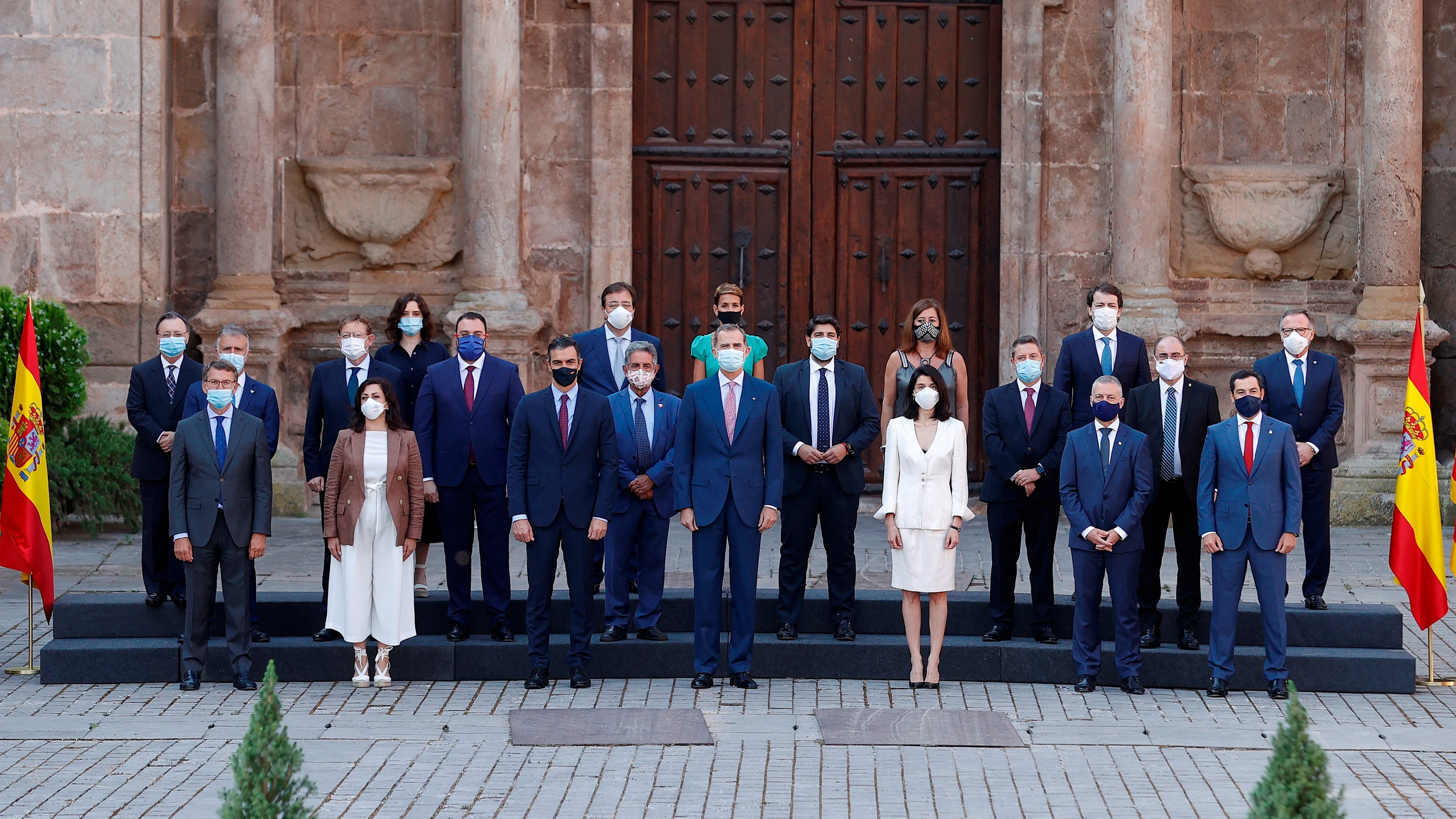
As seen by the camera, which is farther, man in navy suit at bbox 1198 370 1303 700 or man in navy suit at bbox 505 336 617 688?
man in navy suit at bbox 505 336 617 688

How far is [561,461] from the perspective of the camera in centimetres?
995

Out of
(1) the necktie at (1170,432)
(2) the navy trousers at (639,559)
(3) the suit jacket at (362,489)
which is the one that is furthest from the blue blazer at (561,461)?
(1) the necktie at (1170,432)

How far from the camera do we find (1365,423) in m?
15.1

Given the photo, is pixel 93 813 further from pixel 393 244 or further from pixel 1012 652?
pixel 393 244

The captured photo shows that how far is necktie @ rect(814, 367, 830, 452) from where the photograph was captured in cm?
1042

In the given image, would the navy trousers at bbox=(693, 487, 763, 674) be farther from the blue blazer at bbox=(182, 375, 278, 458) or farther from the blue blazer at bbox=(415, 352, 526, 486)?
the blue blazer at bbox=(182, 375, 278, 458)

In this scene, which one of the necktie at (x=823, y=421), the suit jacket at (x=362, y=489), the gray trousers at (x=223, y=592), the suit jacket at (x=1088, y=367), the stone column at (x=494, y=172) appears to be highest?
the stone column at (x=494, y=172)

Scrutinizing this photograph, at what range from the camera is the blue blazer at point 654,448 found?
401 inches

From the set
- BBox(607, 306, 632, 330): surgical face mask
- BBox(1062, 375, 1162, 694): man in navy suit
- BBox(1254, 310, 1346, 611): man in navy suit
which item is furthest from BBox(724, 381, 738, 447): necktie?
BBox(1254, 310, 1346, 611): man in navy suit

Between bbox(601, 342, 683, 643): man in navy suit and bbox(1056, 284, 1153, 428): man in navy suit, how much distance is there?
2.34 m

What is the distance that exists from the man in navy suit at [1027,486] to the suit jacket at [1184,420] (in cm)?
40

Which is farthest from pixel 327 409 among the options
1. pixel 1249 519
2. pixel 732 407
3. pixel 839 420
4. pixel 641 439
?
pixel 1249 519

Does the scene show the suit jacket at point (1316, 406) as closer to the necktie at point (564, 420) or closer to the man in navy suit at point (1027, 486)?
the man in navy suit at point (1027, 486)

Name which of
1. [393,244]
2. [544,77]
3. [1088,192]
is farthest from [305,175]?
[1088,192]
